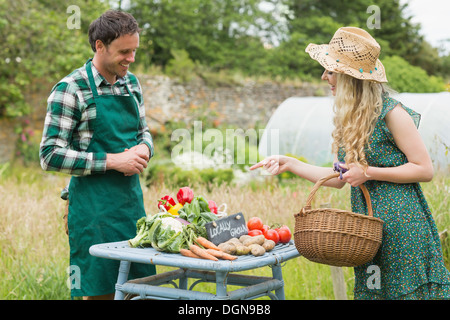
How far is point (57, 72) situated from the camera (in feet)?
39.1

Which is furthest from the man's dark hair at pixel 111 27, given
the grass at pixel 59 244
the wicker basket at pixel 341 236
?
the grass at pixel 59 244

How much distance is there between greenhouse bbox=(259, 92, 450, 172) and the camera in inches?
345

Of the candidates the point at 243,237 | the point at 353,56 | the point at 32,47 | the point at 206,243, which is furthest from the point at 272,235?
the point at 32,47

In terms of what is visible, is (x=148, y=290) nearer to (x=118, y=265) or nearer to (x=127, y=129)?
(x=118, y=265)

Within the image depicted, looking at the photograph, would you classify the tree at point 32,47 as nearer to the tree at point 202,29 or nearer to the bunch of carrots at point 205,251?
the tree at point 202,29

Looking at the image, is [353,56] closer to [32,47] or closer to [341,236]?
[341,236]

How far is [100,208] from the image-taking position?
2.72m

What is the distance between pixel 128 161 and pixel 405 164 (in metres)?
1.34

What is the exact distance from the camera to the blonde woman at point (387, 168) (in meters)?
2.23

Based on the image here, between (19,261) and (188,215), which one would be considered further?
(19,261)

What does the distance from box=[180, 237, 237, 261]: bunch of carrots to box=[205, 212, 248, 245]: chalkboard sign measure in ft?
0.20

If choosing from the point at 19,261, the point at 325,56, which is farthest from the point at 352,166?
the point at 19,261
